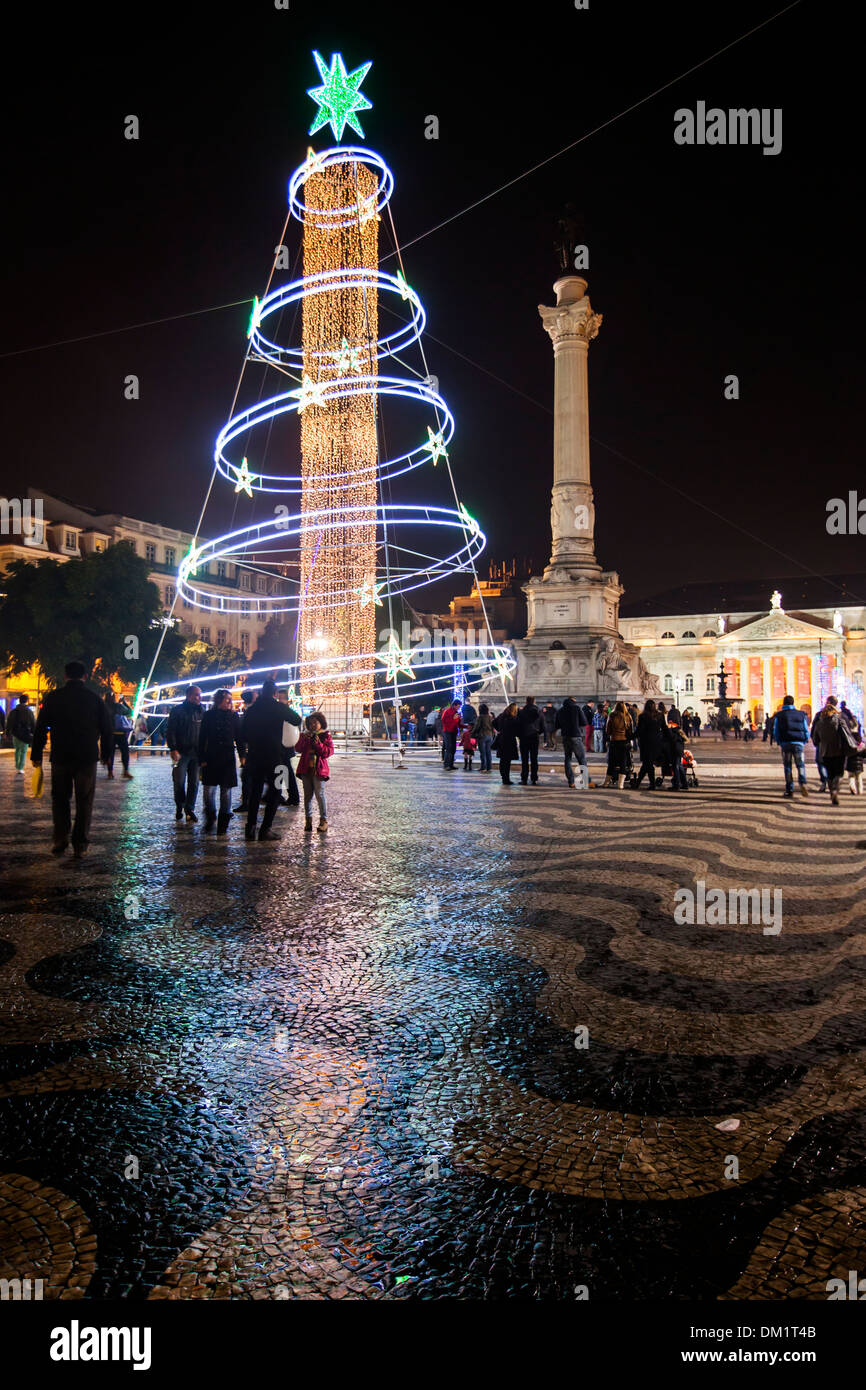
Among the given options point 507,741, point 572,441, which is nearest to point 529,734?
point 507,741

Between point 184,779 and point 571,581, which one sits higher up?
point 571,581

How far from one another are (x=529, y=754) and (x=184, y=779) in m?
7.98

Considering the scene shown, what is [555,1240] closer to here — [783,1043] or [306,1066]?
[306,1066]

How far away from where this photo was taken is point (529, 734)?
55.0ft

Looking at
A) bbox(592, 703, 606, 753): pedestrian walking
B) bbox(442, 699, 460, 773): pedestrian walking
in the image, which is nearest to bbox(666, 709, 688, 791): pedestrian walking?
bbox(442, 699, 460, 773): pedestrian walking

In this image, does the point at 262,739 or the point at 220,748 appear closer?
the point at 262,739

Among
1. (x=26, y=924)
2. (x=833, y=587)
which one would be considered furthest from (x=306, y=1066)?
(x=833, y=587)

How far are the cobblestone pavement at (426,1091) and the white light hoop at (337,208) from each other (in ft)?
62.1

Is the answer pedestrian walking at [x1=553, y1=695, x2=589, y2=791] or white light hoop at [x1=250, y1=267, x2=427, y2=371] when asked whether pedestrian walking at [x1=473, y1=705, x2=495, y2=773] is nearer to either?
pedestrian walking at [x1=553, y1=695, x2=589, y2=791]

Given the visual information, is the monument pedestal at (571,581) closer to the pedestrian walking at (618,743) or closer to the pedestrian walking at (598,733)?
the pedestrian walking at (598,733)

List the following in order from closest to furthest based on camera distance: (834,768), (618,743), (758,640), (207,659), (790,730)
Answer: (834,768) → (790,730) → (618,743) → (207,659) → (758,640)

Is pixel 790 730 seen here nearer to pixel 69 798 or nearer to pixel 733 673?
pixel 69 798

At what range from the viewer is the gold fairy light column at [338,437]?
20.3 metres

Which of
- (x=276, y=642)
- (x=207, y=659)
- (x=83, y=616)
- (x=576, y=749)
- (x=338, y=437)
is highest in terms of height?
(x=338, y=437)
